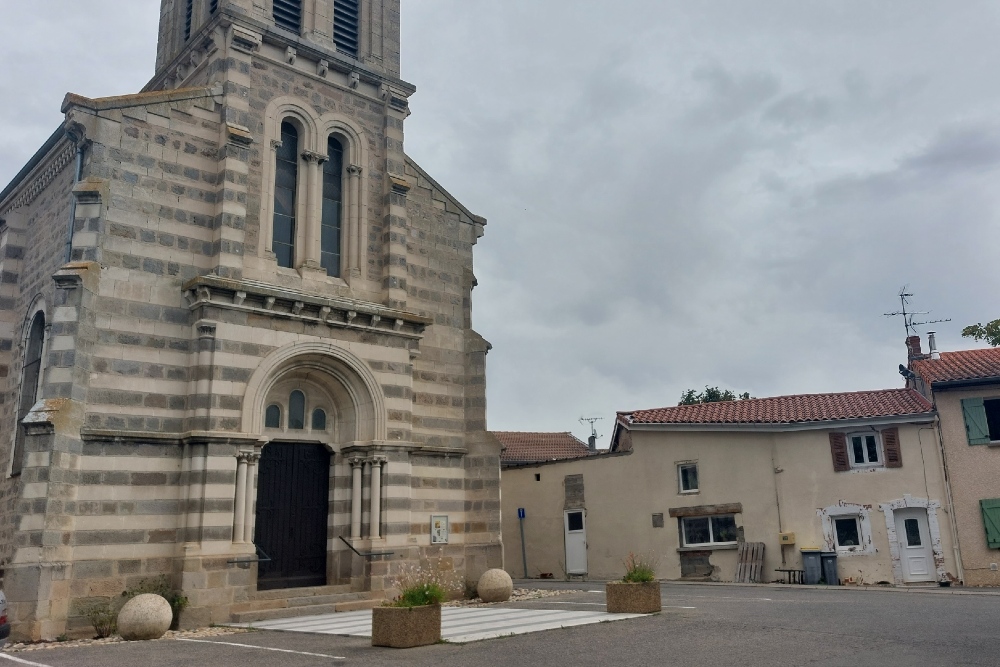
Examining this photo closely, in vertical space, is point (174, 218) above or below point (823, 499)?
above

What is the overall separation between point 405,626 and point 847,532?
53.6 ft

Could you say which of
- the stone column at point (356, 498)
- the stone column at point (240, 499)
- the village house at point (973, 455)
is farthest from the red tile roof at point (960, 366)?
the stone column at point (240, 499)

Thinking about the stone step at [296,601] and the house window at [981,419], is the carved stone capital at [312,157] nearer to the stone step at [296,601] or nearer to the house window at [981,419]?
the stone step at [296,601]

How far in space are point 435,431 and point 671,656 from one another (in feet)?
31.9

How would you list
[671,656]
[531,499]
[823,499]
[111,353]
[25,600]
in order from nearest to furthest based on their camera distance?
[671,656] < [25,600] < [111,353] < [823,499] < [531,499]

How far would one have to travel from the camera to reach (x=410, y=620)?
10.6 m

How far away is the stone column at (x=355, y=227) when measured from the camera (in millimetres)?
17906

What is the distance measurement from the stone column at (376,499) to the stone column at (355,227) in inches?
163

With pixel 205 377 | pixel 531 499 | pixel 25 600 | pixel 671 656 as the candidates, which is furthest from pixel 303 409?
pixel 531 499

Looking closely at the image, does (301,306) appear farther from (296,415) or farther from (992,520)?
(992,520)

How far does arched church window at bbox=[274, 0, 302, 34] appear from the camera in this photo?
18172 millimetres

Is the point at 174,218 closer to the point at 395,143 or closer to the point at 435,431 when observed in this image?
the point at 395,143

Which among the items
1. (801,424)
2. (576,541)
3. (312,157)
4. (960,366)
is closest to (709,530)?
(801,424)

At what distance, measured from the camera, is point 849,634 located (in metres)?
10.9
